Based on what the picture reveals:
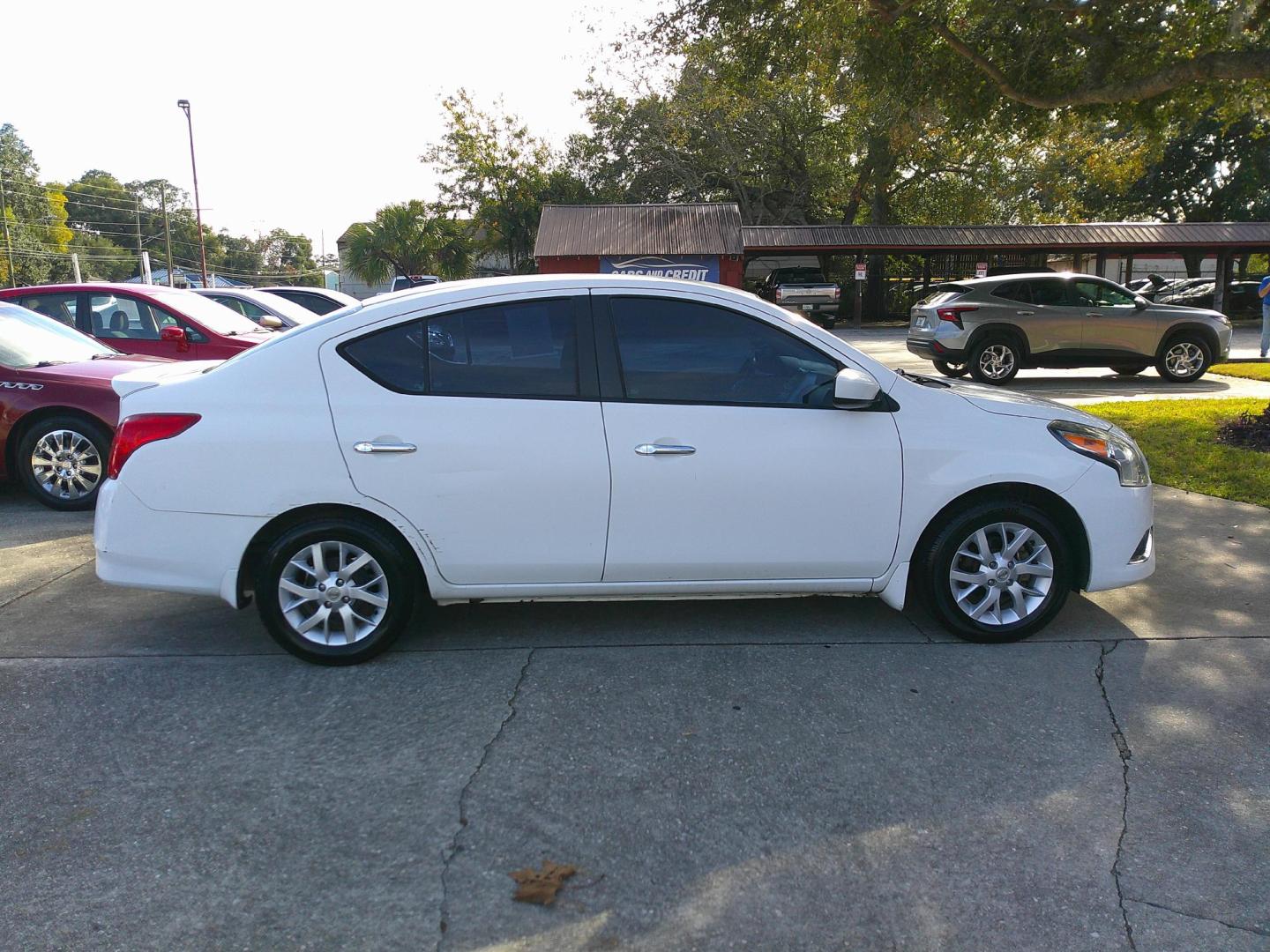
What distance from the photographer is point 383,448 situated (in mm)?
4270

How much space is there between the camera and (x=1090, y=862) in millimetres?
2957

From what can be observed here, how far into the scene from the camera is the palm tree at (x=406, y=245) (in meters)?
44.9

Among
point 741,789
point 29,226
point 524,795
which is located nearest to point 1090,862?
point 741,789

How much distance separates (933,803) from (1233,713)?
1558 millimetres

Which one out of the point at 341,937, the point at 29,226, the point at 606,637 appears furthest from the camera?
the point at 29,226

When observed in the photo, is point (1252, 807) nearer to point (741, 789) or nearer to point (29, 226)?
point (741, 789)

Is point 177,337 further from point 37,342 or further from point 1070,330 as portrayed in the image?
point 1070,330

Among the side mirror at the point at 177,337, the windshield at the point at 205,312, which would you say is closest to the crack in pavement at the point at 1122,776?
the windshield at the point at 205,312

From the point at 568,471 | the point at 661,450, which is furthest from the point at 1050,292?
the point at 568,471

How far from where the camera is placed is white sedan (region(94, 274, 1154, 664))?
430 cm

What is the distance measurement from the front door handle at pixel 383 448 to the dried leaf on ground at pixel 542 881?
1.95 m

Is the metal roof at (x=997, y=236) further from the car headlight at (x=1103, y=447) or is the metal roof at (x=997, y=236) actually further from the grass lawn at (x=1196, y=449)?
the car headlight at (x=1103, y=447)

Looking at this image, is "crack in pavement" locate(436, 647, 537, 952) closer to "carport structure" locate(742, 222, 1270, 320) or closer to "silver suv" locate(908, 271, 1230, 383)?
"silver suv" locate(908, 271, 1230, 383)

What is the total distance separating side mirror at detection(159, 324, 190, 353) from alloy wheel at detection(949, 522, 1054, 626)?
814 centimetres
